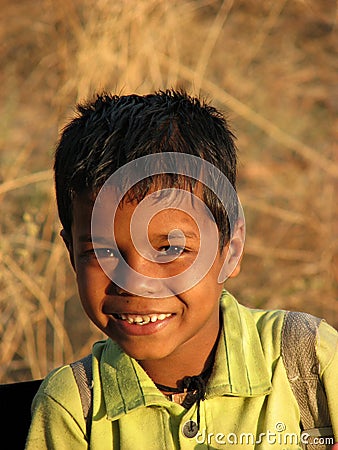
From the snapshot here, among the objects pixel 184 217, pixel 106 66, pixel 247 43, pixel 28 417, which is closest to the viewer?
pixel 184 217

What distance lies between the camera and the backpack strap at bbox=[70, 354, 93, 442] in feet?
6.19

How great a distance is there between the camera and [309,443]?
1867mm

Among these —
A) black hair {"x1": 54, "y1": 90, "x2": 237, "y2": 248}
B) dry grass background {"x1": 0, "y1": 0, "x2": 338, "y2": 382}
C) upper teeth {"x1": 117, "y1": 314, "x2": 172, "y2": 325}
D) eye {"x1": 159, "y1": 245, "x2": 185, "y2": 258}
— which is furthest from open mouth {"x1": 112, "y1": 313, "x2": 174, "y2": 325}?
dry grass background {"x1": 0, "y1": 0, "x2": 338, "y2": 382}

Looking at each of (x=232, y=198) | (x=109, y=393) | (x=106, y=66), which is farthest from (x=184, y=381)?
(x=106, y=66)

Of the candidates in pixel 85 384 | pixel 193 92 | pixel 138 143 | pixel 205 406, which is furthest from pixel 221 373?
pixel 193 92

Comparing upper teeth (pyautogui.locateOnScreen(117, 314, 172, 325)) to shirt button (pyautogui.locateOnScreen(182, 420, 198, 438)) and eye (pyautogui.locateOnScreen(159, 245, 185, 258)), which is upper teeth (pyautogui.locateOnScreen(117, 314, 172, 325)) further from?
shirt button (pyautogui.locateOnScreen(182, 420, 198, 438))

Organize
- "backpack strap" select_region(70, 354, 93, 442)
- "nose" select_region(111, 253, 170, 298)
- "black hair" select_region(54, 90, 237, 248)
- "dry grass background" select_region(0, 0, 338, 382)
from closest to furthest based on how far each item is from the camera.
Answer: "nose" select_region(111, 253, 170, 298), "black hair" select_region(54, 90, 237, 248), "backpack strap" select_region(70, 354, 93, 442), "dry grass background" select_region(0, 0, 338, 382)

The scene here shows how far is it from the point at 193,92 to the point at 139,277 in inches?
83.5

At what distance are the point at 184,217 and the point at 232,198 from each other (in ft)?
0.78

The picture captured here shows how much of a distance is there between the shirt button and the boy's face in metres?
0.17

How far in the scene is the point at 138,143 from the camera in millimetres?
1790

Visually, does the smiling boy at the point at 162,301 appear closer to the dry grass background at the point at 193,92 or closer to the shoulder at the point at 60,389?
the shoulder at the point at 60,389

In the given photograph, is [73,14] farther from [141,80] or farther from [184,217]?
[184,217]

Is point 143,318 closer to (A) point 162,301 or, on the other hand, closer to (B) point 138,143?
(A) point 162,301
